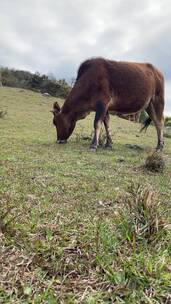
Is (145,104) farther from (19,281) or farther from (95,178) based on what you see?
(19,281)

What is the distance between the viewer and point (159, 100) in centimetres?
1035

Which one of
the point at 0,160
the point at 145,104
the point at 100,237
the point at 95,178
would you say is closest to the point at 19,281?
the point at 100,237

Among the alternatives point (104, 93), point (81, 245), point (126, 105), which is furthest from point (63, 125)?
point (81, 245)

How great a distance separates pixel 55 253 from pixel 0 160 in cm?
352

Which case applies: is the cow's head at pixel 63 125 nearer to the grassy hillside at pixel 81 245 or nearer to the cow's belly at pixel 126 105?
the cow's belly at pixel 126 105

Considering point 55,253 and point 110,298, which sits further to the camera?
point 55,253

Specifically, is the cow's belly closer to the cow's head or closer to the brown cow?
the brown cow

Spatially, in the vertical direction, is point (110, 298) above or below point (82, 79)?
below

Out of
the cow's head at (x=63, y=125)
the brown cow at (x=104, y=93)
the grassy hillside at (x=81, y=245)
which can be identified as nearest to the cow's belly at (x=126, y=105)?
the brown cow at (x=104, y=93)

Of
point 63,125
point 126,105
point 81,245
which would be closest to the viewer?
point 81,245

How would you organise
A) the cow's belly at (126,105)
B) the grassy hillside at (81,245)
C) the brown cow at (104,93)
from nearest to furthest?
the grassy hillside at (81,245)
the brown cow at (104,93)
the cow's belly at (126,105)

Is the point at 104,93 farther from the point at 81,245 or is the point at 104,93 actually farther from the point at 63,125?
the point at 81,245

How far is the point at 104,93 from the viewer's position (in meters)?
8.74

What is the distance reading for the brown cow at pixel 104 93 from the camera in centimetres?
877
